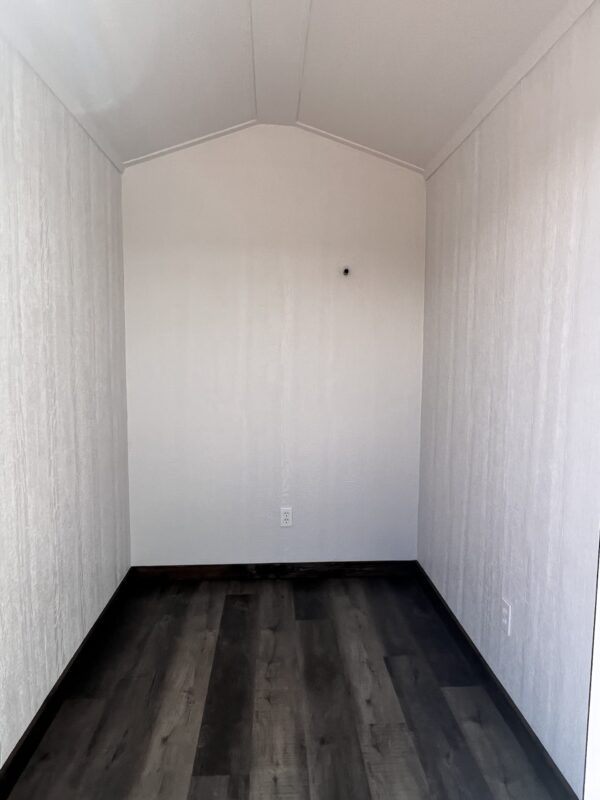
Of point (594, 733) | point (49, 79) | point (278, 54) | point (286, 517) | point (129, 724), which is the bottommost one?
point (129, 724)

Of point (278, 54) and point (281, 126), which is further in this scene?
point (281, 126)

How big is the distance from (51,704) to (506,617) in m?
1.77

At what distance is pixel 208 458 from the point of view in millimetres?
3031

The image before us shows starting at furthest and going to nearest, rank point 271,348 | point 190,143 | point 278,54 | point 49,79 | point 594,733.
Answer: point 271,348 → point 190,143 → point 278,54 → point 49,79 → point 594,733

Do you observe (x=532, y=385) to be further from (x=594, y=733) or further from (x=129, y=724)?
(x=129, y=724)

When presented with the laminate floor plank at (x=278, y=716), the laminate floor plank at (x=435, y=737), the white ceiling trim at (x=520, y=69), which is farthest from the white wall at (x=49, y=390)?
the white ceiling trim at (x=520, y=69)

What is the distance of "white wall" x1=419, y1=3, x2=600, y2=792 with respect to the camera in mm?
1432

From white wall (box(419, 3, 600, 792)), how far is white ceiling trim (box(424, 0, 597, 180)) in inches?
1.2

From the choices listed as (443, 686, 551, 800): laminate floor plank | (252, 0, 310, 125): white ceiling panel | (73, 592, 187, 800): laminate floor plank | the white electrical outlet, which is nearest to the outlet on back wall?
(73, 592, 187, 800): laminate floor plank

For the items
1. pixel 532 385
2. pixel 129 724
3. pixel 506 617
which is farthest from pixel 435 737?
pixel 532 385

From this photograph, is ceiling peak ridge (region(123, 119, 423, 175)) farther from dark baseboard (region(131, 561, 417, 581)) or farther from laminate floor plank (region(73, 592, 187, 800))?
laminate floor plank (region(73, 592, 187, 800))

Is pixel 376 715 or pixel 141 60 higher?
pixel 141 60

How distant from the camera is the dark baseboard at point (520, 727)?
1.56 m

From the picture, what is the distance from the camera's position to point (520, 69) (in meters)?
1.77
